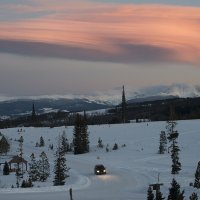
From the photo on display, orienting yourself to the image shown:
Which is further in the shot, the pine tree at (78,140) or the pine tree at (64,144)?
the pine tree at (64,144)

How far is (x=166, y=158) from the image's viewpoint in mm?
80125

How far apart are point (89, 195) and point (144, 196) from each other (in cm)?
487

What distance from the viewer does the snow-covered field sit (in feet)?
156

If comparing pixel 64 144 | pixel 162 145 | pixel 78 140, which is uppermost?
pixel 78 140

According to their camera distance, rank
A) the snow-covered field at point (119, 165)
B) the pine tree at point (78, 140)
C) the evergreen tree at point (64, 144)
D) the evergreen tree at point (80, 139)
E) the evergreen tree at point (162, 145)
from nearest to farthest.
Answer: the snow-covered field at point (119, 165) < the evergreen tree at point (162, 145) < the pine tree at point (78, 140) < the evergreen tree at point (80, 139) < the evergreen tree at point (64, 144)

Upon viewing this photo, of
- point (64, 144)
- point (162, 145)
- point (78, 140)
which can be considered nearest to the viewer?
point (162, 145)

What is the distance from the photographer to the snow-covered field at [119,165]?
4766 centimetres

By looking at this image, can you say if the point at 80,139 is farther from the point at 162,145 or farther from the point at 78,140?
the point at 162,145

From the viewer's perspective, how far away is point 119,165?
253 feet

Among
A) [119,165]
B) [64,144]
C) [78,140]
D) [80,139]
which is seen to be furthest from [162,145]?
[64,144]

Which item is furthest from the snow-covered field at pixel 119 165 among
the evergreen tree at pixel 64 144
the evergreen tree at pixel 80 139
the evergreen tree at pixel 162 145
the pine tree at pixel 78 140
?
the evergreen tree at pixel 64 144

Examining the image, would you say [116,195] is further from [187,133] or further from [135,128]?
[135,128]

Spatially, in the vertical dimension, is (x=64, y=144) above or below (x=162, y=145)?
above

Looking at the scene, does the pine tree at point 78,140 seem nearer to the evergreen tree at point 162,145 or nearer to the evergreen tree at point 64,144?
the evergreen tree at point 64,144
